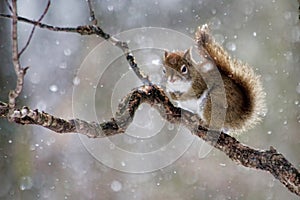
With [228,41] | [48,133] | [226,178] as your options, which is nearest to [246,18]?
[228,41]

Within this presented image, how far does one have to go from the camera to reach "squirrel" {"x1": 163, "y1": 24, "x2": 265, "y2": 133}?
1.09 meters

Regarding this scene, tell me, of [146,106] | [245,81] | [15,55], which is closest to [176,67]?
[245,81]

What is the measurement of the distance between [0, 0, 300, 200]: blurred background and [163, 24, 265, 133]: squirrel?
5.16ft

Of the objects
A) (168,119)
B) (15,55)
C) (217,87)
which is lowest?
(15,55)

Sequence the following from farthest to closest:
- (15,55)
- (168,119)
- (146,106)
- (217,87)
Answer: (146,106) → (217,87) → (168,119) → (15,55)

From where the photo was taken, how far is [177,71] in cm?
114

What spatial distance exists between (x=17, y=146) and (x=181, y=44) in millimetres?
972

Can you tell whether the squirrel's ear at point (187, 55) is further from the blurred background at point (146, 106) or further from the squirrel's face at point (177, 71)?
the blurred background at point (146, 106)

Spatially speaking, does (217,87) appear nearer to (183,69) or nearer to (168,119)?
(183,69)

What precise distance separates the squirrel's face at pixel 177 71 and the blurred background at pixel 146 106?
1.57 meters

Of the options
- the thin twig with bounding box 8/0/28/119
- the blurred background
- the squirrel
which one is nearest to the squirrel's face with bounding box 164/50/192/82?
the squirrel

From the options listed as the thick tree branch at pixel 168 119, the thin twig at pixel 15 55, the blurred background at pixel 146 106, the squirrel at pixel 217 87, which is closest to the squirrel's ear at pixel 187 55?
the squirrel at pixel 217 87

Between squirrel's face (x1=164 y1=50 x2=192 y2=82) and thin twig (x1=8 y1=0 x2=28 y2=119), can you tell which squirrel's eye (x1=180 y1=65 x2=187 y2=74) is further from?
thin twig (x1=8 y1=0 x2=28 y2=119)

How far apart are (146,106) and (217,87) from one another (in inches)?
65.0
